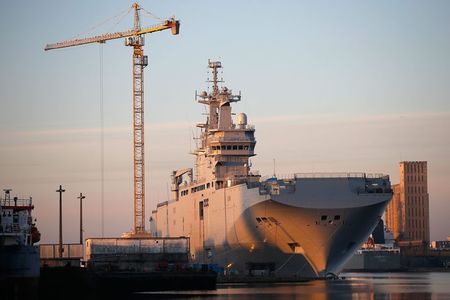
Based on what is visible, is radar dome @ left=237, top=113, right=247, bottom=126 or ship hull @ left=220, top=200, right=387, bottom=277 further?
radar dome @ left=237, top=113, right=247, bottom=126

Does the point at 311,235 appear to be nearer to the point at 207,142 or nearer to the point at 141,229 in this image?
the point at 207,142

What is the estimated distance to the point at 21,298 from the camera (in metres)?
70.1

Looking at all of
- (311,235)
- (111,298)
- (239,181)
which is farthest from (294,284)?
(111,298)

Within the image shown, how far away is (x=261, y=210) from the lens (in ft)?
346

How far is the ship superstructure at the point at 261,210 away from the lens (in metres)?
103

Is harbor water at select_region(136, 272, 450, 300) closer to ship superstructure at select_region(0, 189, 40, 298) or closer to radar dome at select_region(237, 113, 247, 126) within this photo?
ship superstructure at select_region(0, 189, 40, 298)

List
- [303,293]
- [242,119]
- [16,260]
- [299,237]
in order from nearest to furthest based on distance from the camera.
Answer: [16,260]
[303,293]
[299,237]
[242,119]

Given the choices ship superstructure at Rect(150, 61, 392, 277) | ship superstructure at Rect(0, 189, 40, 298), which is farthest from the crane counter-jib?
ship superstructure at Rect(0, 189, 40, 298)

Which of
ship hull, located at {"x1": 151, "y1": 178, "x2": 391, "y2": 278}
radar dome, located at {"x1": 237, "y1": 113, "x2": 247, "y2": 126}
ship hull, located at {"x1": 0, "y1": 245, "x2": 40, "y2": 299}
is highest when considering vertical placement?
radar dome, located at {"x1": 237, "y1": 113, "x2": 247, "y2": 126}

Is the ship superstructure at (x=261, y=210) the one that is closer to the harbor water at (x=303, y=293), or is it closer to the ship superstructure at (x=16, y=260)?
the harbor water at (x=303, y=293)

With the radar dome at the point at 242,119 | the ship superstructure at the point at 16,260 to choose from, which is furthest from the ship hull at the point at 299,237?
the ship superstructure at the point at 16,260

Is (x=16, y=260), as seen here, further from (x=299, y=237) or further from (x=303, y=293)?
(x=299, y=237)

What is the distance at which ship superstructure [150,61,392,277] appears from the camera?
10294 centimetres

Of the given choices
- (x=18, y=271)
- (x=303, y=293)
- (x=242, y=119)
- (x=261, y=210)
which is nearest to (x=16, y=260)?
(x=18, y=271)
